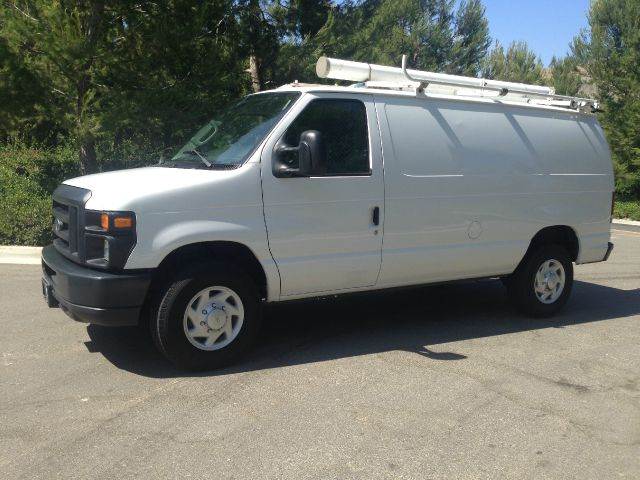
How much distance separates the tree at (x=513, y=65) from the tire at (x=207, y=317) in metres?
28.4

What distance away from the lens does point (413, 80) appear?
19.9ft

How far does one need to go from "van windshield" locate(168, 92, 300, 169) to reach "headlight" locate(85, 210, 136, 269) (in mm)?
926

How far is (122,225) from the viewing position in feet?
15.3

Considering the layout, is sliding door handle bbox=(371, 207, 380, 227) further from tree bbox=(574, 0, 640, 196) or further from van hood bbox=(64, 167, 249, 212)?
tree bbox=(574, 0, 640, 196)

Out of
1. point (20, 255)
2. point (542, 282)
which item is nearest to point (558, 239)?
point (542, 282)

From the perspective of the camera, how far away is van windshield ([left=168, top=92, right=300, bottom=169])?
5340 mm

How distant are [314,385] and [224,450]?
45.5 inches

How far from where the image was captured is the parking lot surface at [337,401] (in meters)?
3.84

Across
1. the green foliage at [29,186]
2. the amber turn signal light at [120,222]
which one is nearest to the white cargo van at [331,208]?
the amber turn signal light at [120,222]

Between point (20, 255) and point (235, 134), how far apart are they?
563 centimetres

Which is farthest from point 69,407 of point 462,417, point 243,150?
point 462,417

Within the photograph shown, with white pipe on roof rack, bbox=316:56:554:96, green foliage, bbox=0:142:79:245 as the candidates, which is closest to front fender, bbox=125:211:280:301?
white pipe on roof rack, bbox=316:56:554:96

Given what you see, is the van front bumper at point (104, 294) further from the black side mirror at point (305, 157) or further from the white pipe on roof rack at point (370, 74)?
the white pipe on roof rack at point (370, 74)

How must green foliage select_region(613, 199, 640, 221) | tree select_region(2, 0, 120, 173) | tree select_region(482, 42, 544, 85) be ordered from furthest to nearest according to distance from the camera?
tree select_region(482, 42, 544, 85) < green foliage select_region(613, 199, 640, 221) < tree select_region(2, 0, 120, 173)
